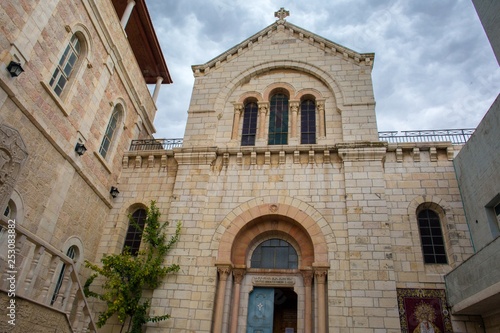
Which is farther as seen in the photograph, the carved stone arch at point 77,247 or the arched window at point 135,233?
the arched window at point 135,233

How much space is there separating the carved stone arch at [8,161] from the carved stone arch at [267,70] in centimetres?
954

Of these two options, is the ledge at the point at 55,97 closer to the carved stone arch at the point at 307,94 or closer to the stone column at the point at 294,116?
the stone column at the point at 294,116

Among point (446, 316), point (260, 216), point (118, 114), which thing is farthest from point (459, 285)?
point (118, 114)

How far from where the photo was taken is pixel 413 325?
10922mm

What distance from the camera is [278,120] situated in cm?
1590

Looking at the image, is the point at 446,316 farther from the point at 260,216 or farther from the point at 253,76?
the point at 253,76

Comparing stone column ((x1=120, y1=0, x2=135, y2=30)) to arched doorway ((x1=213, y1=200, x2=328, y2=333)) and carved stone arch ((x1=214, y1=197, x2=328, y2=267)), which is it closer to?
carved stone arch ((x1=214, y1=197, x2=328, y2=267))


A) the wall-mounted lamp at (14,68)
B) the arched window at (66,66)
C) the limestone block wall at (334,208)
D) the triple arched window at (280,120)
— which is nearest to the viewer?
the wall-mounted lamp at (14,68)

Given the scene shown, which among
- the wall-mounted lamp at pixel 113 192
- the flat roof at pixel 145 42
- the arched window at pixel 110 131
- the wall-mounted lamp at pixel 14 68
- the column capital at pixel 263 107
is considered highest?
the flat roof at pixel 145 42

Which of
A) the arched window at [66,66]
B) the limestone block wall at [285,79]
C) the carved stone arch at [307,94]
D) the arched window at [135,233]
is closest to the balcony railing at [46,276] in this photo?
the arched window at [135,233]

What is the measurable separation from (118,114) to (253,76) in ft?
20.5

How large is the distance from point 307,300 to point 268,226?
2890 millimetres

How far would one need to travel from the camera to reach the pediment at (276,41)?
1683cm

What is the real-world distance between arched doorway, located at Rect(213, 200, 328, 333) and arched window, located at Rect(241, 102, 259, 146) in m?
3.43
